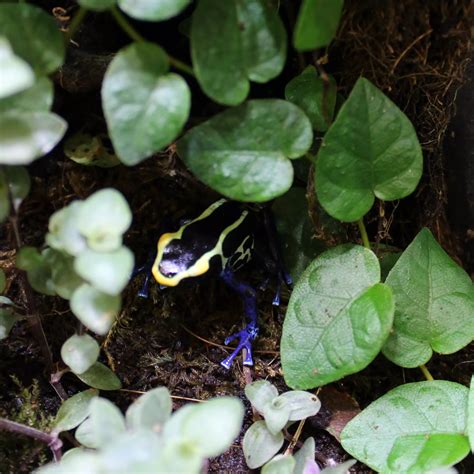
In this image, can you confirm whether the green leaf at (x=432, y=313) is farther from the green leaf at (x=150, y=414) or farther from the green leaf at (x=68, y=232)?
the green leaf at (x=68, y=232)

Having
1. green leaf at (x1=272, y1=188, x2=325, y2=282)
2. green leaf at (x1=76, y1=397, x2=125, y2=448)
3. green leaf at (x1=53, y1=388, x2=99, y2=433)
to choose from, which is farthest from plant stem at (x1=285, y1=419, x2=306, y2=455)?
green leaf at (x1=76, y1=397, x2=125, y2=448)

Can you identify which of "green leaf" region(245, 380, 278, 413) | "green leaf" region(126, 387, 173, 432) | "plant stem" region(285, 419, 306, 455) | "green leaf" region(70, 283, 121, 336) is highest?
"green leaf" region(70, 283, 121, 336)

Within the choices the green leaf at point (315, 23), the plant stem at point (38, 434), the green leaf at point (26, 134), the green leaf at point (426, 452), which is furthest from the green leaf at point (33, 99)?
the green leaf at point (426, 452)

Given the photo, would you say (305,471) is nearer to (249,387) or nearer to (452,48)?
(249,387)

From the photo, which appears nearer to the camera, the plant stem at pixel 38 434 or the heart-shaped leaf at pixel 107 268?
the heart-shaped leaf at pixel 107 268

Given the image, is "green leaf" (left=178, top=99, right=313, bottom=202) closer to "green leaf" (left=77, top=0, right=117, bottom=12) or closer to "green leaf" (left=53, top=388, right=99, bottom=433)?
"green leaf" (left=77, top=0, right=117, bottom=12)

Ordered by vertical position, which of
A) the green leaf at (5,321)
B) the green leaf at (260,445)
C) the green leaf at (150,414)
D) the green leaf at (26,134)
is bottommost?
the green leaf at (260,445)

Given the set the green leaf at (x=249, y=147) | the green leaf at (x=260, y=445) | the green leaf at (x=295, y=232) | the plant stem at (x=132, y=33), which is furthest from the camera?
the green leaf at (x=295, y=232)
